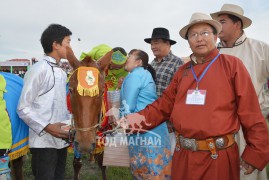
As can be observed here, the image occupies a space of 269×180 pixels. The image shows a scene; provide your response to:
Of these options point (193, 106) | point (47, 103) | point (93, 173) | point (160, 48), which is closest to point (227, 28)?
point (160, 48)

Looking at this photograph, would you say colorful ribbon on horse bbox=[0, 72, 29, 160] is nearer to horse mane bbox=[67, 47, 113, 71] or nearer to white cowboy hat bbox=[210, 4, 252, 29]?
horse mane bbox=[67, 47, 113, 71]

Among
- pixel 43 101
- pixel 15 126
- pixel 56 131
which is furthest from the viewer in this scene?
pixel 15 126

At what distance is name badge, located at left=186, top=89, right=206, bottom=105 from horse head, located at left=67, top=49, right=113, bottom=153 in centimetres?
88

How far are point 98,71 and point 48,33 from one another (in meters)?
0.89

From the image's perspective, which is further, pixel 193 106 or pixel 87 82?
pixel 87 82

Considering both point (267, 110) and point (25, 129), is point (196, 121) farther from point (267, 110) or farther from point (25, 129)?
point (25, 129)

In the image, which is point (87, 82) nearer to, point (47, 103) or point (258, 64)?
point (47, 103)

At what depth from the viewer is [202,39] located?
2.54 m

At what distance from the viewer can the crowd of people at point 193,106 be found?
2322mm

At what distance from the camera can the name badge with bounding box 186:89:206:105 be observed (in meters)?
2.38

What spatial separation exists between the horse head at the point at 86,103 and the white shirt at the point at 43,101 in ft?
1.29

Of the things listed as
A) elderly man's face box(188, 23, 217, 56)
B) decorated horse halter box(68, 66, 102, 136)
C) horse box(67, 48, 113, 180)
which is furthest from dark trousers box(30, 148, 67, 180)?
elderly man's face box(188, 23, 217, 56)

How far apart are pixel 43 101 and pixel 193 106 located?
1.61 metres

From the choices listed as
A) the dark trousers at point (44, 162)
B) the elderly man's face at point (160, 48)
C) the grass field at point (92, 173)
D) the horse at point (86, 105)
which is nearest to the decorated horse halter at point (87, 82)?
the horse at point (86, 105)
